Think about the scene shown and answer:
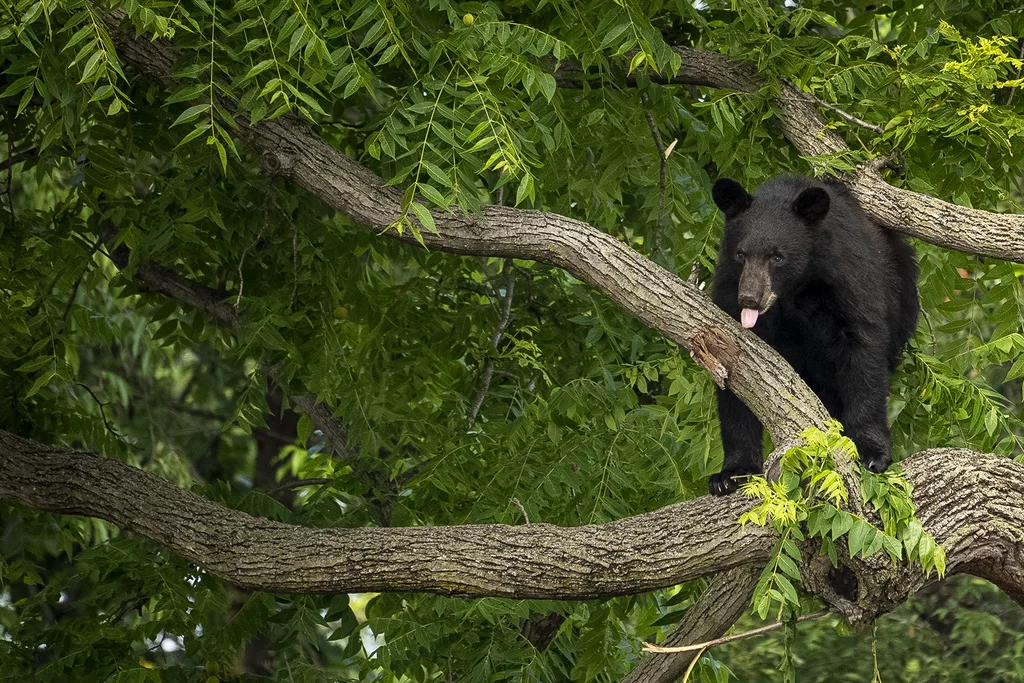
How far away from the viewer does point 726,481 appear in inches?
180

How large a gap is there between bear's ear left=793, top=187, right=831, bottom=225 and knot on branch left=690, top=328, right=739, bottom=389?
76 cm

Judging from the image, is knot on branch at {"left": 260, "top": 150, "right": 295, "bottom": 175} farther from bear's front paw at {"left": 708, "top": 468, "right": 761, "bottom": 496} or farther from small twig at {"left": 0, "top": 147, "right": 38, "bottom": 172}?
bear's front paw at {"left": 708, "top": 468, "right": 761, "bottom": 496}

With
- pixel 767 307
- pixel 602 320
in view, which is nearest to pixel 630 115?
pixel 602 320

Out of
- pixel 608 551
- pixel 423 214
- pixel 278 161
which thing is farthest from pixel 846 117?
pixel 278 161

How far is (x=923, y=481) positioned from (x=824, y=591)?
467 millimetres

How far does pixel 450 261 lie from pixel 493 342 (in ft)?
1.99

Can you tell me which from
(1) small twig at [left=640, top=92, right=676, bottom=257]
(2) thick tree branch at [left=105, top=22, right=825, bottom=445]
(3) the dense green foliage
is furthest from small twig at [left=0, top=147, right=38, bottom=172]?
(1) small twig at [left=640, top=92, right=676, bottom=257]

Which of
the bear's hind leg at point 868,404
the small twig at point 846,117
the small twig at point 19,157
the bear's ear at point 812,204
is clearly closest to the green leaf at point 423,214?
the bear's ear at point 812,204

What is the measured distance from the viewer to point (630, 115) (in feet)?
18.9

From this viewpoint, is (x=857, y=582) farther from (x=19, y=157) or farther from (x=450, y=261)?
(x=19, y=157)

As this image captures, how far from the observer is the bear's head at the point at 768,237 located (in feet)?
14.8

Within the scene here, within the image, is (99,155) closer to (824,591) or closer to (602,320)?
(602,320)

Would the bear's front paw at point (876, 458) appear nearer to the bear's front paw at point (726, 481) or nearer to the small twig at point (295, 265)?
the bear's front paw at point (726, 481)

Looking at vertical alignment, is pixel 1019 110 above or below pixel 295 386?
above
